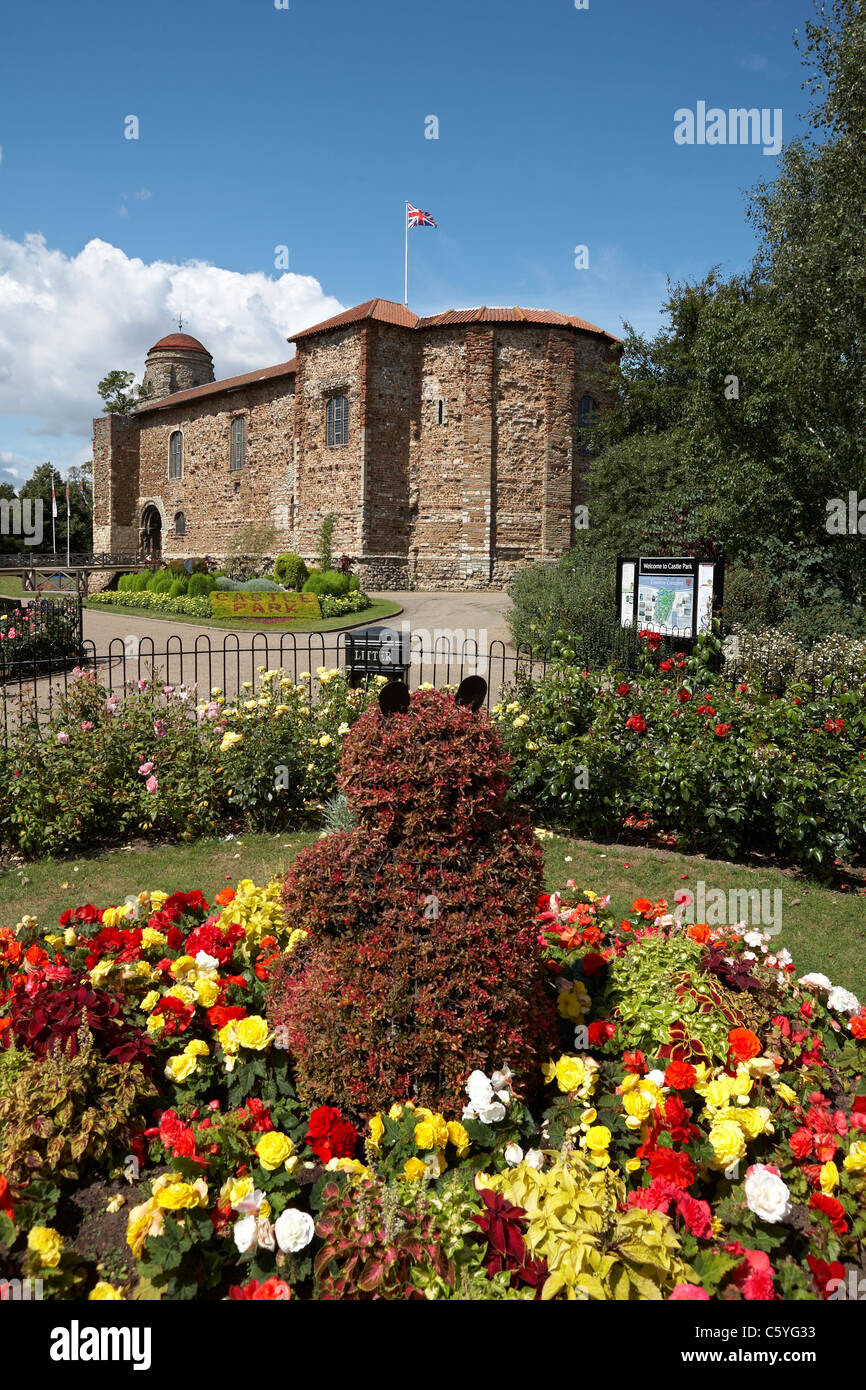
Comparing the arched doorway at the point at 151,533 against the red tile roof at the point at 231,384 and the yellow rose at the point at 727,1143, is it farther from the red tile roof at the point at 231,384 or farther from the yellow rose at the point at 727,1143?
the yellow rose at the point at 727,1143

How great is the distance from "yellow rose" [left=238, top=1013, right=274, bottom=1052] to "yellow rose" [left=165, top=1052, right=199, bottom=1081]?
0.17 metres

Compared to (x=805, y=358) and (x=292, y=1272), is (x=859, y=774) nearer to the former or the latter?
(x=292, y=1272)

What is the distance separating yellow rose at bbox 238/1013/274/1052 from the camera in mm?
2553

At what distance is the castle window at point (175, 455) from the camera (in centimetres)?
4131

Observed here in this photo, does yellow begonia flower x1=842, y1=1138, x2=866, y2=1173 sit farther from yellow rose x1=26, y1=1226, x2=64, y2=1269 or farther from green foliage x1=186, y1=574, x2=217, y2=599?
green foliage x1=186, y1=574, x2=217, y2=599

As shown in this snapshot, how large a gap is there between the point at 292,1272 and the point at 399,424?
30103 millimetres

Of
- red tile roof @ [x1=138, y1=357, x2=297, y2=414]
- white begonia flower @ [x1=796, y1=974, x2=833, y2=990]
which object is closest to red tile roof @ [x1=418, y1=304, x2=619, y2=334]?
red tile roof @ [x1=138, y1=357, x2=297, y2=414]

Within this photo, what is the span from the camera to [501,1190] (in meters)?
2.21

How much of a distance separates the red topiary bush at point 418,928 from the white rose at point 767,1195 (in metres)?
0.69

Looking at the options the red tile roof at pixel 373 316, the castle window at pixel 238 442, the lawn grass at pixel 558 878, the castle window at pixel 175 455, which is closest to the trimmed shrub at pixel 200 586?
the red tile roof at pixel 373 316

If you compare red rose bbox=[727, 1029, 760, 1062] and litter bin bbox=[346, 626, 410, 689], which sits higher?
litter bin bbox=[346, 626, 410, 689]

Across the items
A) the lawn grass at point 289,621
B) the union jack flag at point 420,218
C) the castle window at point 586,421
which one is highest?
the union jack flag at point 420,218

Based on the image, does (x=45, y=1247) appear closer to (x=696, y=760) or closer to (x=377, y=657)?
(x=696, y=760)
